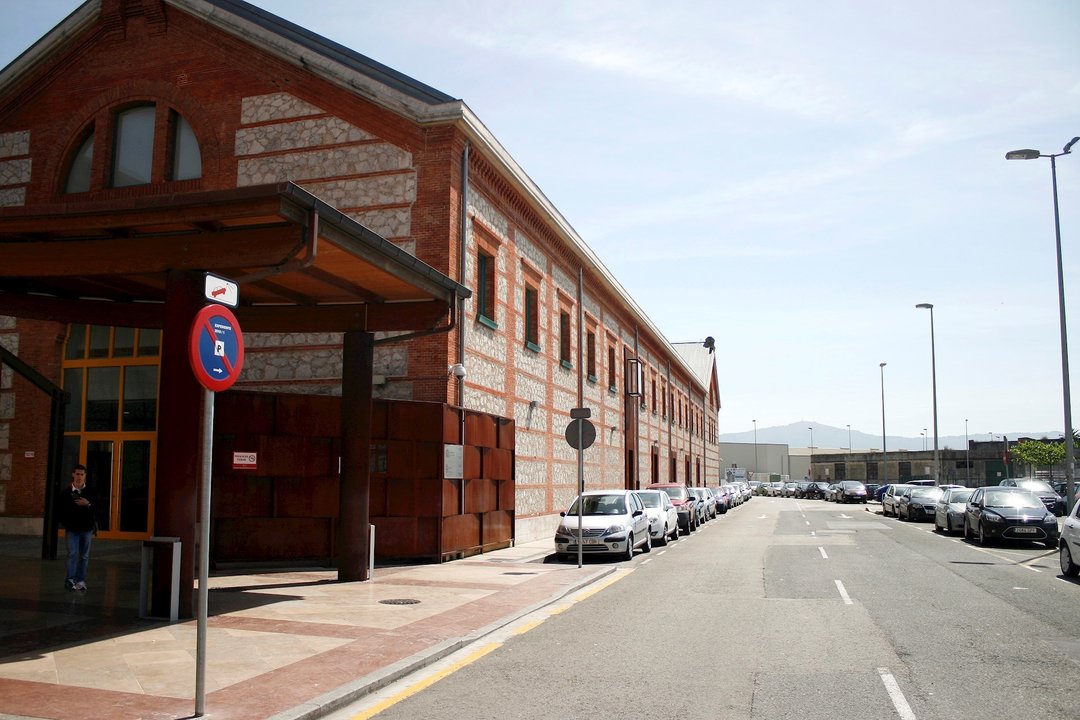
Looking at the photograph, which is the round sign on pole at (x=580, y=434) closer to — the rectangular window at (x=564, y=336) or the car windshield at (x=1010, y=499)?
the rectangular window at (x=564, y=336)

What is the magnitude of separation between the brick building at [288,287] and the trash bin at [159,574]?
4.06m

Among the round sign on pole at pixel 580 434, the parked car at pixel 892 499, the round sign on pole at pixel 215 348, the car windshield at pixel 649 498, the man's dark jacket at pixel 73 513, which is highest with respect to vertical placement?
the round sign on pole at pixel 215 348

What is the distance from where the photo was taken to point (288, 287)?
540 inches

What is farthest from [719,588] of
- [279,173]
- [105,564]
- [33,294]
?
[279,173]

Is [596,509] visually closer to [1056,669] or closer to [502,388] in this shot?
[502,388]

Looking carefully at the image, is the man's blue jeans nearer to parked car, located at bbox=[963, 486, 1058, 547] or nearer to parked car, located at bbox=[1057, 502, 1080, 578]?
parked car, located at bbox=[1057, 502, 1080, 578]

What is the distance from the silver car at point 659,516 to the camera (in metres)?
23.3

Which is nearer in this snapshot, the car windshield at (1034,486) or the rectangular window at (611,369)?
the car windshield at (1034,486)

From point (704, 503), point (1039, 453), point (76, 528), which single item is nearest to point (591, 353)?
point (704, 503)

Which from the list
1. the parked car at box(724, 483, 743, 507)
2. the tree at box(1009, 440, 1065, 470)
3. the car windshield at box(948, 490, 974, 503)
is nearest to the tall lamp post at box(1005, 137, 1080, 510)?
the car windshield at box(948, 490, 974, 503)

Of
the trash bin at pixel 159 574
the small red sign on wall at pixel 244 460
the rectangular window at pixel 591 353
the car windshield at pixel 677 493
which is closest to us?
the trash bin at pixel 159 574

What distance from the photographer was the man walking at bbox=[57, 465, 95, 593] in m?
12.2

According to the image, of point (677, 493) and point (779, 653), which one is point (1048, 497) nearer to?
point (677, 493)


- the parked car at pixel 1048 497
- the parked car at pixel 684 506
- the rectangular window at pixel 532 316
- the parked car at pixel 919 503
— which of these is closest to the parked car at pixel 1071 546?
the parked car at pixel 684 506
